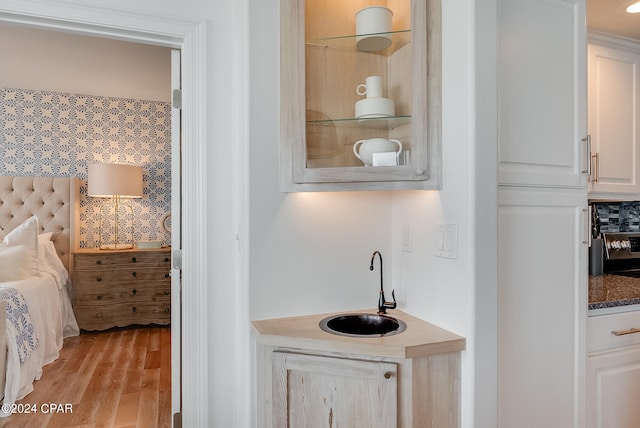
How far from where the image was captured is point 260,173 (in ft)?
5.01

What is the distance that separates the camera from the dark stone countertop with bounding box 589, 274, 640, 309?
1590 millimetres

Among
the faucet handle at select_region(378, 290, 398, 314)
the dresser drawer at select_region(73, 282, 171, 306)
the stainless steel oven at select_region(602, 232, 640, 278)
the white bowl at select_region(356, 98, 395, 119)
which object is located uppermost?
the white bowl at select_region(356, 98, 395, 119)

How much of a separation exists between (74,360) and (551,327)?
3.47 meters

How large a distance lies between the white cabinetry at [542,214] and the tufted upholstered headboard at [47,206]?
4.18m

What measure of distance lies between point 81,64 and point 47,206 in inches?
59.7

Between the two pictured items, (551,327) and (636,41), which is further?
(636,41)

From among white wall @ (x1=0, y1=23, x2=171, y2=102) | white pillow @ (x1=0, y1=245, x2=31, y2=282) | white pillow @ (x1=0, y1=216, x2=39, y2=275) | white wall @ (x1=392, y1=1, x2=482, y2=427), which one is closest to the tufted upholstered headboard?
white pillow @ (x1=0, y1=216, x2=39, y2=275)

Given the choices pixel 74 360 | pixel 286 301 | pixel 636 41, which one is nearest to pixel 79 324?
pixel 74 360

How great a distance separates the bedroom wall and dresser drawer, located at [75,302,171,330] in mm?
776

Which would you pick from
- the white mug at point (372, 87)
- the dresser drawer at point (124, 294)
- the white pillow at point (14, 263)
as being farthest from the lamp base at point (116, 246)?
the white mug at point (372, 87)

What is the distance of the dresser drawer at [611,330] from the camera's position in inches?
60.9

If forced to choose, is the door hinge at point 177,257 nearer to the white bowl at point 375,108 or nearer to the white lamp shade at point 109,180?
the white bowl at point 375,108

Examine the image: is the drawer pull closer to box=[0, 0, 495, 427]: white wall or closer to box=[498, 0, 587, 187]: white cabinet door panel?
box=[498, 0, 587, 187]: white cabinet door panel

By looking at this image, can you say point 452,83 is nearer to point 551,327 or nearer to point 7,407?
point 551,327
